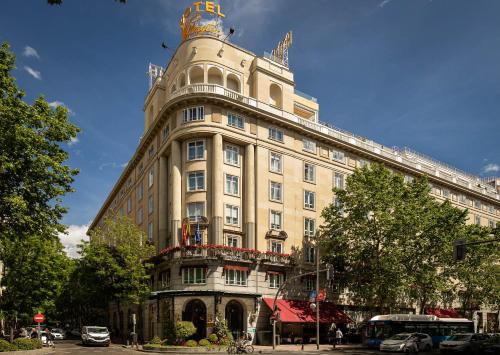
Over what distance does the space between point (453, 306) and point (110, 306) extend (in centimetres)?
4592

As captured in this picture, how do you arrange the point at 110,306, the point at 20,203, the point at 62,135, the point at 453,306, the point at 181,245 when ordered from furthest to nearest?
the point at 110,306
the point at 453,306
the point at 181,245
the point at 62,135
the point at 20,203

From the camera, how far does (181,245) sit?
4494 cm

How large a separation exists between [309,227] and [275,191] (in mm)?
5554

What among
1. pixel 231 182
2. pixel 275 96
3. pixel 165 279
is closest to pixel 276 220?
pixel 231 182

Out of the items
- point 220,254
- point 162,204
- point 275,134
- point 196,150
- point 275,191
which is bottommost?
point 220,254

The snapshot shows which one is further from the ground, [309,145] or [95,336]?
[309,145]

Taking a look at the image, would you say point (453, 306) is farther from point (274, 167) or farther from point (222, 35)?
point (222, 35)

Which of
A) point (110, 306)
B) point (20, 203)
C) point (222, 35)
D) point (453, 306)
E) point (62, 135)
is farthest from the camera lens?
point (110, 306)

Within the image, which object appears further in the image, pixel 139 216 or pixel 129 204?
pixel 129 204

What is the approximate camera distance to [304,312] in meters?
46.1

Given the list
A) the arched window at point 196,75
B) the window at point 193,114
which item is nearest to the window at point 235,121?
the window at point 193,114

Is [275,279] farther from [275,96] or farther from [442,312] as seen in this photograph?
[442,312]

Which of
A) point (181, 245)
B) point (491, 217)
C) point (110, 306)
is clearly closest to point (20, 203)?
point (181, 245)

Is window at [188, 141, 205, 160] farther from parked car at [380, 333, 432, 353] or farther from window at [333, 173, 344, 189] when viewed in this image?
parked car at [380, 333, 432, 353]
